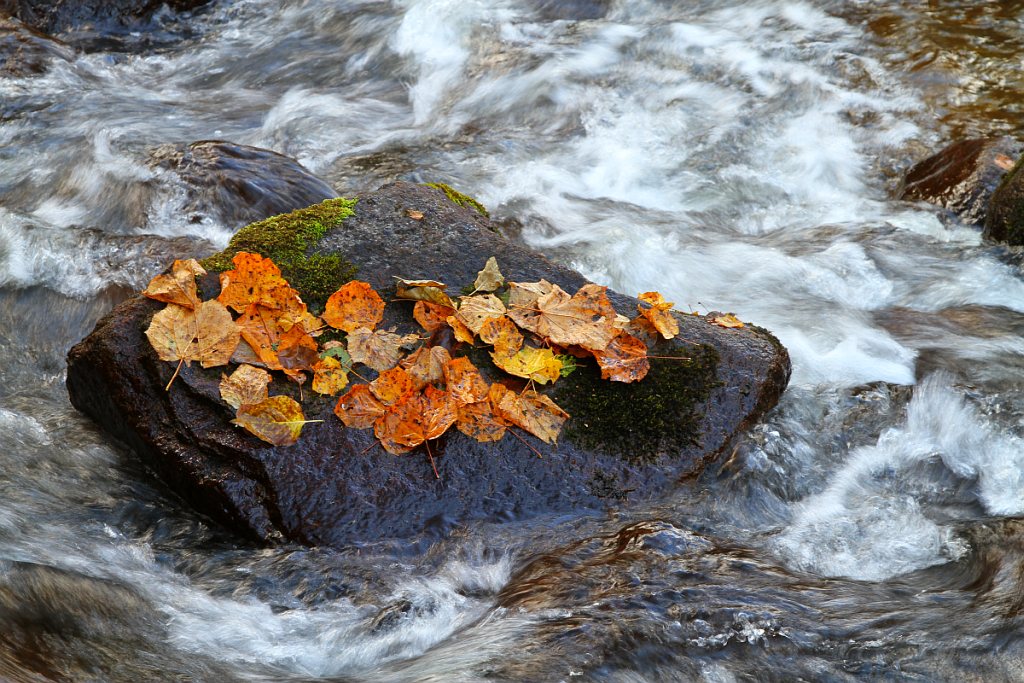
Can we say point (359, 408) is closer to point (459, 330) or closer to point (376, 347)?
point (376, 347)

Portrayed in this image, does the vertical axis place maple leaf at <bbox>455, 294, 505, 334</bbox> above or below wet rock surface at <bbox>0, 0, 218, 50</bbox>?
below

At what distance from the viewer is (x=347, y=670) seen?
293cm

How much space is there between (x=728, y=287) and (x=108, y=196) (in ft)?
13.6

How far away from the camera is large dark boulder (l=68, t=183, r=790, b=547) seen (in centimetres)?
329

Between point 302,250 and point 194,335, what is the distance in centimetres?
63

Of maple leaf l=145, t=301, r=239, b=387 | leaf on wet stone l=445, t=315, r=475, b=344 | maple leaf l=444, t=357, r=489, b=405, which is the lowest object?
maple leaf l=444, t=357, r=489, b=405

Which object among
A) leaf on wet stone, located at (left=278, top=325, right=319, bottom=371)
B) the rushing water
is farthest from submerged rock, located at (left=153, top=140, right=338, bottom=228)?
leaf on wet stone, located at (left=278, top=325, right=319, bottom=371)

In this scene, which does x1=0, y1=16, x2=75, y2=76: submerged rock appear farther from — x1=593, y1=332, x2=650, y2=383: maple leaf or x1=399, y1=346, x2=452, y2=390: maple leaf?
x1=593, y1=332, x2=650, y2=383: maple leaf

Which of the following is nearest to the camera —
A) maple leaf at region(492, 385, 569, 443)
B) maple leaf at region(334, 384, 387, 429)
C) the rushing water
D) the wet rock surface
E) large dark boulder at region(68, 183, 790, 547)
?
the rushing water

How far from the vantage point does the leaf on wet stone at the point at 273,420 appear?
330 cm

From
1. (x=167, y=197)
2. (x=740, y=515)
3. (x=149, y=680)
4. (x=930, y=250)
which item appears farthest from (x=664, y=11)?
(x=149, y=680)

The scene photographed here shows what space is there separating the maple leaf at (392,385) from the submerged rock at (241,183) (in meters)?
2.45

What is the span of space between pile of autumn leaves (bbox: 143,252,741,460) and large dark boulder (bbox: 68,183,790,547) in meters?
0.06

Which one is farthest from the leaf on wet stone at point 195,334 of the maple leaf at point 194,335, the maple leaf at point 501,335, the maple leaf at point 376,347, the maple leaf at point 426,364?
the maple leaf at point 501,335
